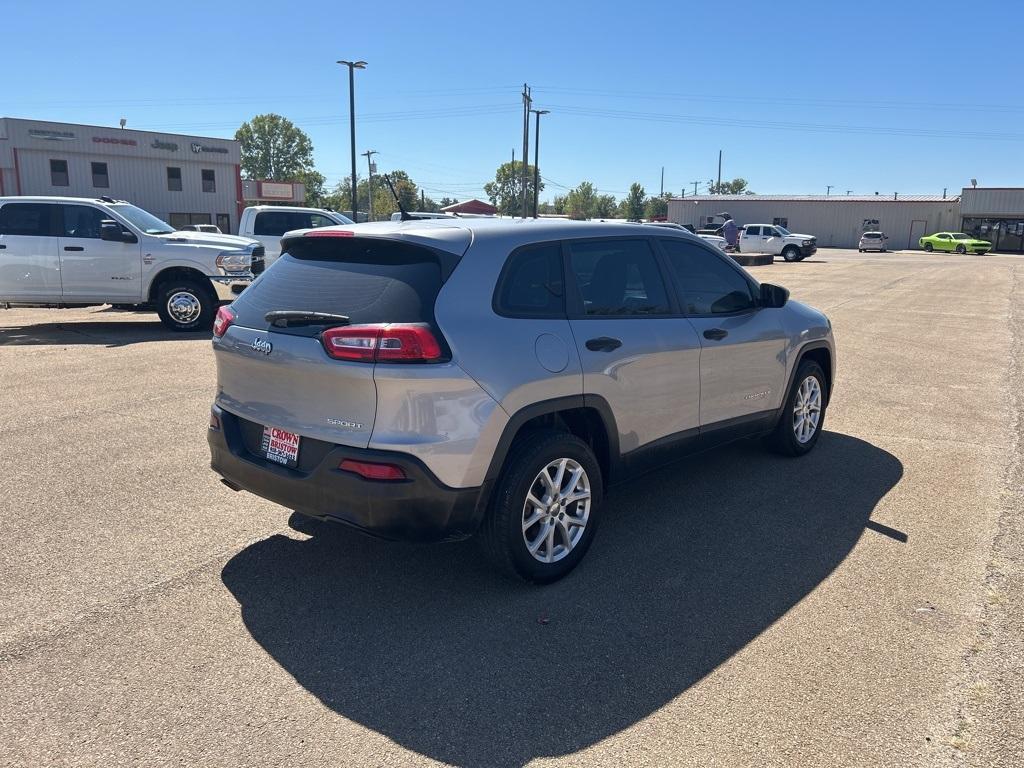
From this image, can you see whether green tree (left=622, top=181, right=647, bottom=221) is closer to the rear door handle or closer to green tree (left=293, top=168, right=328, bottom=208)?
green tree (left=293, top=168, right=328, bottom=208)

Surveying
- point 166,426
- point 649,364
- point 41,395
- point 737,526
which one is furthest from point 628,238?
point 41,395

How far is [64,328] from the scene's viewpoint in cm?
1229

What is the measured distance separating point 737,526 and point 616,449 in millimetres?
1005

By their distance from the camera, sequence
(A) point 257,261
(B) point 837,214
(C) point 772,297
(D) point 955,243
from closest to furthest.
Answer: (C) point 772,297 < (A) point 257,261 < (D) point 955,243 < (B) point 837,214

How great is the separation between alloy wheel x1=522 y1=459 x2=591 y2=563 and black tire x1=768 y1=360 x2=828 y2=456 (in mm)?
2312

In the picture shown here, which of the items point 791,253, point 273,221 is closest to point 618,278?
point 273,221

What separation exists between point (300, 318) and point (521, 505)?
1.32m

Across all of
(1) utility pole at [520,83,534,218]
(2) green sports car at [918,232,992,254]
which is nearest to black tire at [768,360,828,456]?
(1) utility pole at [520,83,534,218]

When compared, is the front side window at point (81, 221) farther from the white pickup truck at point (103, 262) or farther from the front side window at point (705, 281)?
the front side window at point (705, 281)

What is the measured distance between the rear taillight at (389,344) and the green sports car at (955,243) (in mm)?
57967

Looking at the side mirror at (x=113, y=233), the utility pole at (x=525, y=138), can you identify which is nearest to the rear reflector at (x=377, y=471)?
the side mirror at (x=113, y=233)

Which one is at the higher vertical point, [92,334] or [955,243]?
[955,243]

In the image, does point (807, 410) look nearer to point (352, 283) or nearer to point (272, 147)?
point (352, 283)

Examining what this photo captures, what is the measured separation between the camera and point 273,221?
16.8m
